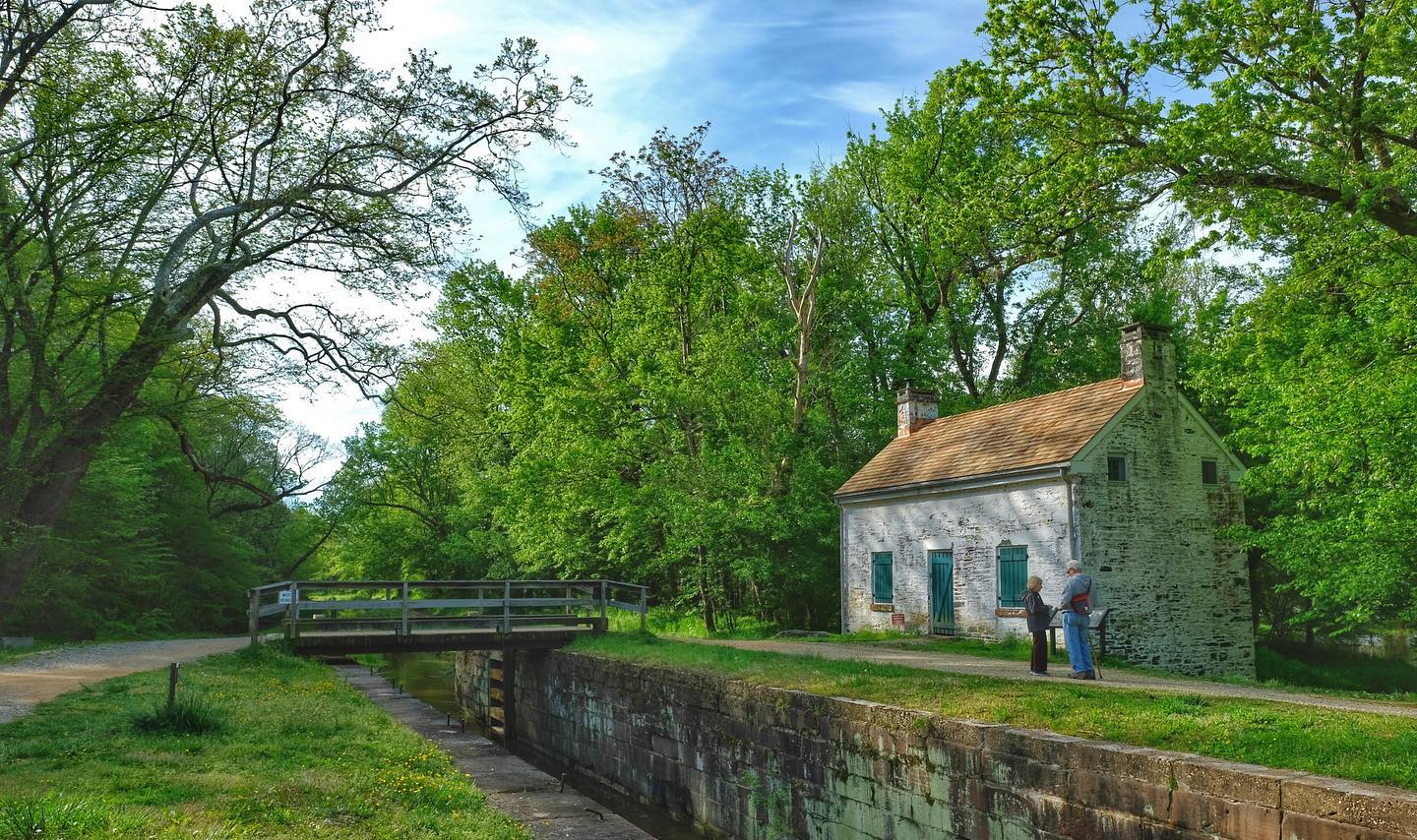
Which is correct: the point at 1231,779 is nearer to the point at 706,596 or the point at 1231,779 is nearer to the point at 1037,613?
the point at 1037,613

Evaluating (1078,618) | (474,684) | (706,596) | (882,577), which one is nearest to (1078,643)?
(1078,618)

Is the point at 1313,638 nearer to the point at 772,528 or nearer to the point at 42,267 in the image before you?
the point at 772,528

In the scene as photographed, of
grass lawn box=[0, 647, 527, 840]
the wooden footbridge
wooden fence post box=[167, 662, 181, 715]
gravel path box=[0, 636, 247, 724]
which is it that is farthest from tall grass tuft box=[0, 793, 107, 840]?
the wooden footbridge

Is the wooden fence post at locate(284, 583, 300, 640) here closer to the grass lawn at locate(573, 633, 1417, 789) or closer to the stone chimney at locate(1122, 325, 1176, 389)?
the grass lawn at locate(573, 633, 1417, 789)

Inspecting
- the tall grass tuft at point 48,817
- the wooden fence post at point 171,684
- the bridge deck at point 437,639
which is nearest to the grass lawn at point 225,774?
the tall grass tuft at point 48,817

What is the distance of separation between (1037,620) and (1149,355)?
359 inches

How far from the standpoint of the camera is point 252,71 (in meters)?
12.6

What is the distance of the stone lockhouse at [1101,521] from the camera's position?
60.3 feet

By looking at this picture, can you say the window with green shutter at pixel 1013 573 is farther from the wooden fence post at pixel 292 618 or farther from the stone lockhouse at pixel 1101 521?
the wooden fence post at pixel 292 618

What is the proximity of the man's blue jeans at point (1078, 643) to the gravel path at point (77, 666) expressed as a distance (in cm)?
1241

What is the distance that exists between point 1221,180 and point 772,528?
1345cm

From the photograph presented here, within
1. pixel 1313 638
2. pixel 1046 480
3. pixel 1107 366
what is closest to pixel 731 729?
pixel 1046 480

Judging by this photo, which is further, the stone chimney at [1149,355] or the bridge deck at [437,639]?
the stone chimney at [1149,355]

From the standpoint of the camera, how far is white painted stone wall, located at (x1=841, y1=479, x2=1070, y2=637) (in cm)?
1852
